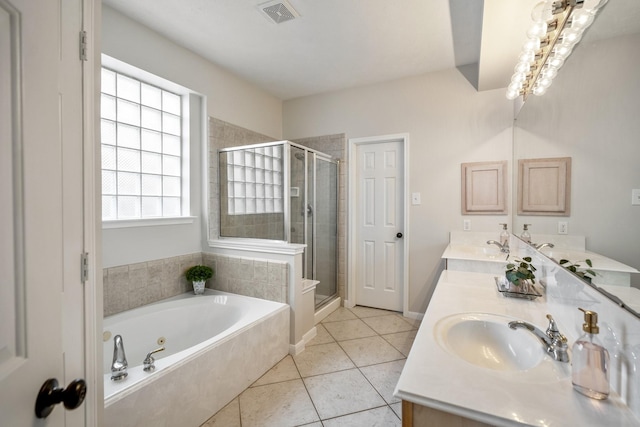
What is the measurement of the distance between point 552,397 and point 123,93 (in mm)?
2925

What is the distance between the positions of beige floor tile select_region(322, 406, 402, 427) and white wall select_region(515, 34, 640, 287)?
1.38 m

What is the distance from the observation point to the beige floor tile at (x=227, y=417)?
5.24ft

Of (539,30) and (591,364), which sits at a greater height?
(539,30)

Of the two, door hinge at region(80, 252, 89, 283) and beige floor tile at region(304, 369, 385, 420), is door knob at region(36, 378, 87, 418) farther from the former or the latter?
beige floor tile at region(304, 369, 385, 420)

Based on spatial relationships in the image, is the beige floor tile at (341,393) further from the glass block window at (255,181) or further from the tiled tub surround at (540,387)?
the glass block window at (255,181)

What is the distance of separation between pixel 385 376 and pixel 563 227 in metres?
1.55

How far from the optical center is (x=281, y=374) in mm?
2086

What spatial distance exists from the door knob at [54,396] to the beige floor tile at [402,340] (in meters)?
2.32

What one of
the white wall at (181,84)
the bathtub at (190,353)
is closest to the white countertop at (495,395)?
the bathtub at (190,353)

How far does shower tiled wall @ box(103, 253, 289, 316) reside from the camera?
209 centimetres

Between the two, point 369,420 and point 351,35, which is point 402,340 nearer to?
point 369,420

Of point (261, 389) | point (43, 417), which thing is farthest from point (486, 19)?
point (261, 389)

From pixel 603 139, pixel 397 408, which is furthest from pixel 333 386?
pixel 603 139

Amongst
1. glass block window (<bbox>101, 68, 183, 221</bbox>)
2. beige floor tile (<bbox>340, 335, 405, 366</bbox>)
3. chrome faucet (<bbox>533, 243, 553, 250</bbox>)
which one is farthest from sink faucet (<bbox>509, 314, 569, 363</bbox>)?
glass block window (<bbox>101, 68, 183, 221</bbox>)
